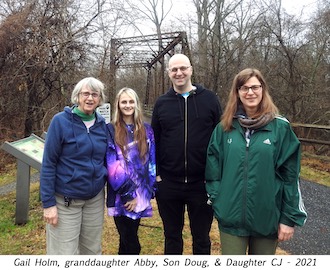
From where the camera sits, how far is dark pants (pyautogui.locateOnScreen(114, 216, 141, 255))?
2.71 m

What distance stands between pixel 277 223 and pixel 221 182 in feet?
1.50

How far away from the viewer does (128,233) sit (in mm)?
2748

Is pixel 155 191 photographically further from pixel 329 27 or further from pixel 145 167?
pixel 329 27

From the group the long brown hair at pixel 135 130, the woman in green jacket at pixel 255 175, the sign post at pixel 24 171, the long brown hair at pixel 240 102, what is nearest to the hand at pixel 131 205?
the long brown hair at pixel 135 130

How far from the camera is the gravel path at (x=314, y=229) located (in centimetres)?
384

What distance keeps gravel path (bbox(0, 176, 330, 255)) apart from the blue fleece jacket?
2687mm

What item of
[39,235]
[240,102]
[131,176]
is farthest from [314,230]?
[39,235]

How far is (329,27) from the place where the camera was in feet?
35.3

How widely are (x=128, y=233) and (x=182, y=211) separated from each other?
51 centimetres

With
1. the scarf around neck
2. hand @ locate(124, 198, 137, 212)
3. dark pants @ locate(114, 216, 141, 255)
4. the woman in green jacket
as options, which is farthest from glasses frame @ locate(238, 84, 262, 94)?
dark pants @ locate(114, 216, 141, 255)

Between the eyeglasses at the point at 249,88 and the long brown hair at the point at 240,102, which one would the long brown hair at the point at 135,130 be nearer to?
the long brown hair at the point at 240,102

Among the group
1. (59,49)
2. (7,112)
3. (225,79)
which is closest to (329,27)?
(225,79)

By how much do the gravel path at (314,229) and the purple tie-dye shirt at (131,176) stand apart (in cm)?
215

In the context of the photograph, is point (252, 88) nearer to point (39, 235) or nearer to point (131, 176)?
point (131, 176)
